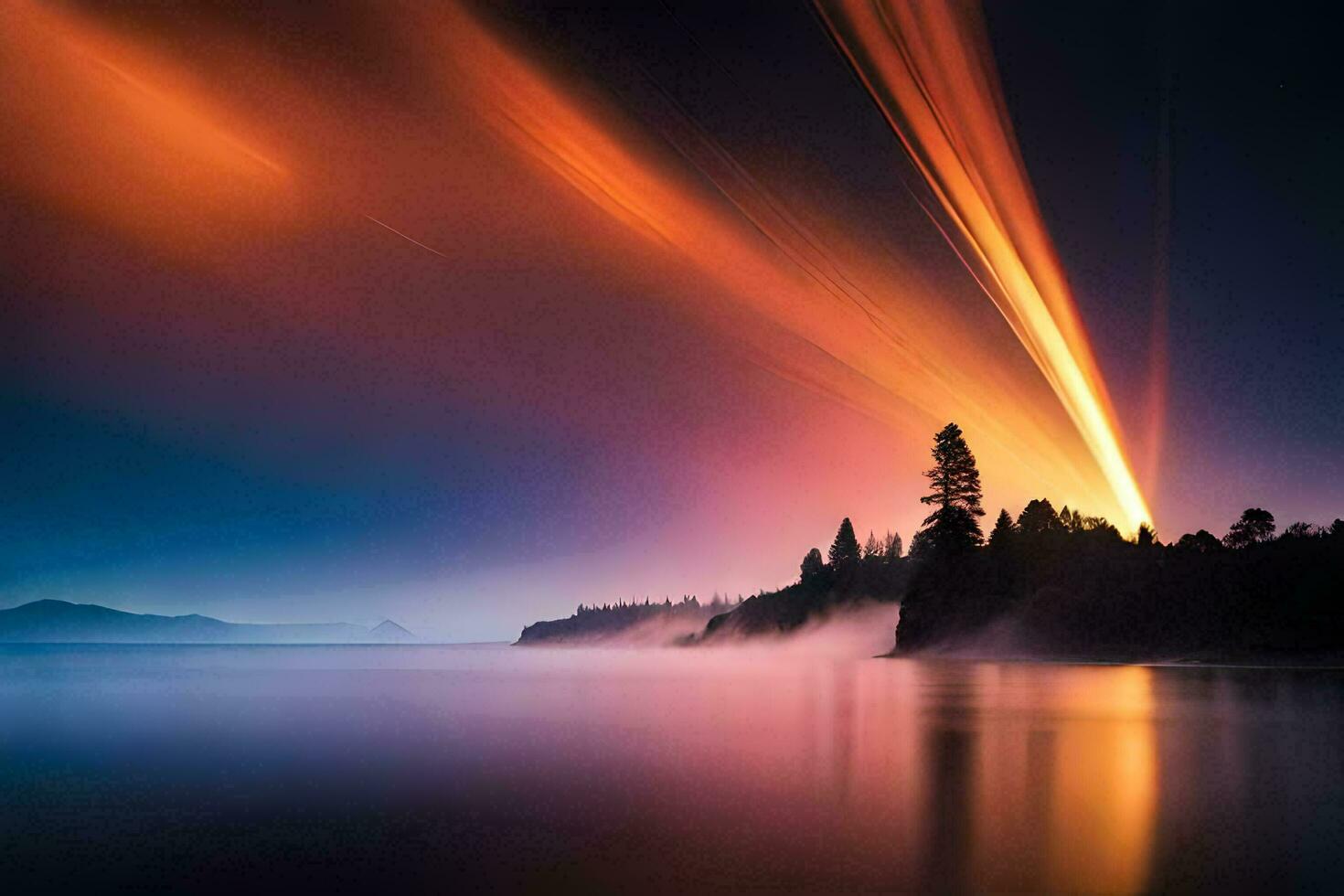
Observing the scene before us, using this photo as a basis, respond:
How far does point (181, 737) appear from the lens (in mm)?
26219

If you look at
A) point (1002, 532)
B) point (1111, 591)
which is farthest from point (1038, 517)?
point (1111, 591)

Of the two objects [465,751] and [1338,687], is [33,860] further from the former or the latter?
[1338,687]

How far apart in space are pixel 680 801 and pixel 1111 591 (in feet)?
340

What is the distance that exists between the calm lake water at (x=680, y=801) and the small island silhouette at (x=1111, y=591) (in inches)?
2517

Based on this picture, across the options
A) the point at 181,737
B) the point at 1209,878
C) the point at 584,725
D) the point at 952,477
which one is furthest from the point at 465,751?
the point at 952,477

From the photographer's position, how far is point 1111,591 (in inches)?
4055

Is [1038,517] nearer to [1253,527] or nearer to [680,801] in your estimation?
[1253,527]

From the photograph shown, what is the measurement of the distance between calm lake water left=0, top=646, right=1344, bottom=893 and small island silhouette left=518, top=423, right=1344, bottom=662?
63.9 m

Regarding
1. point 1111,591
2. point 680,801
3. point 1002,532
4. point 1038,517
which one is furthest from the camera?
point 1038,517

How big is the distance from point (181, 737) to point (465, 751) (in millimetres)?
10490

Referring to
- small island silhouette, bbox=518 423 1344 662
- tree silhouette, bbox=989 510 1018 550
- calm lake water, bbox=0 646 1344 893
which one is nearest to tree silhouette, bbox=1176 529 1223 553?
small island silhouette, bbox=518 423 1344 662

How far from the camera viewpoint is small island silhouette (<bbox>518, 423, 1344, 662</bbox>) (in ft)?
283

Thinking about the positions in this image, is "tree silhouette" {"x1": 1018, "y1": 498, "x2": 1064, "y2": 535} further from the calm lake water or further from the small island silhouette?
the calm lake water

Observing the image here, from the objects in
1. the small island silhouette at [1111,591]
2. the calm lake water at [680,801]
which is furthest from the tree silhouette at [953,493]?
the calm lake water at [680,801]
